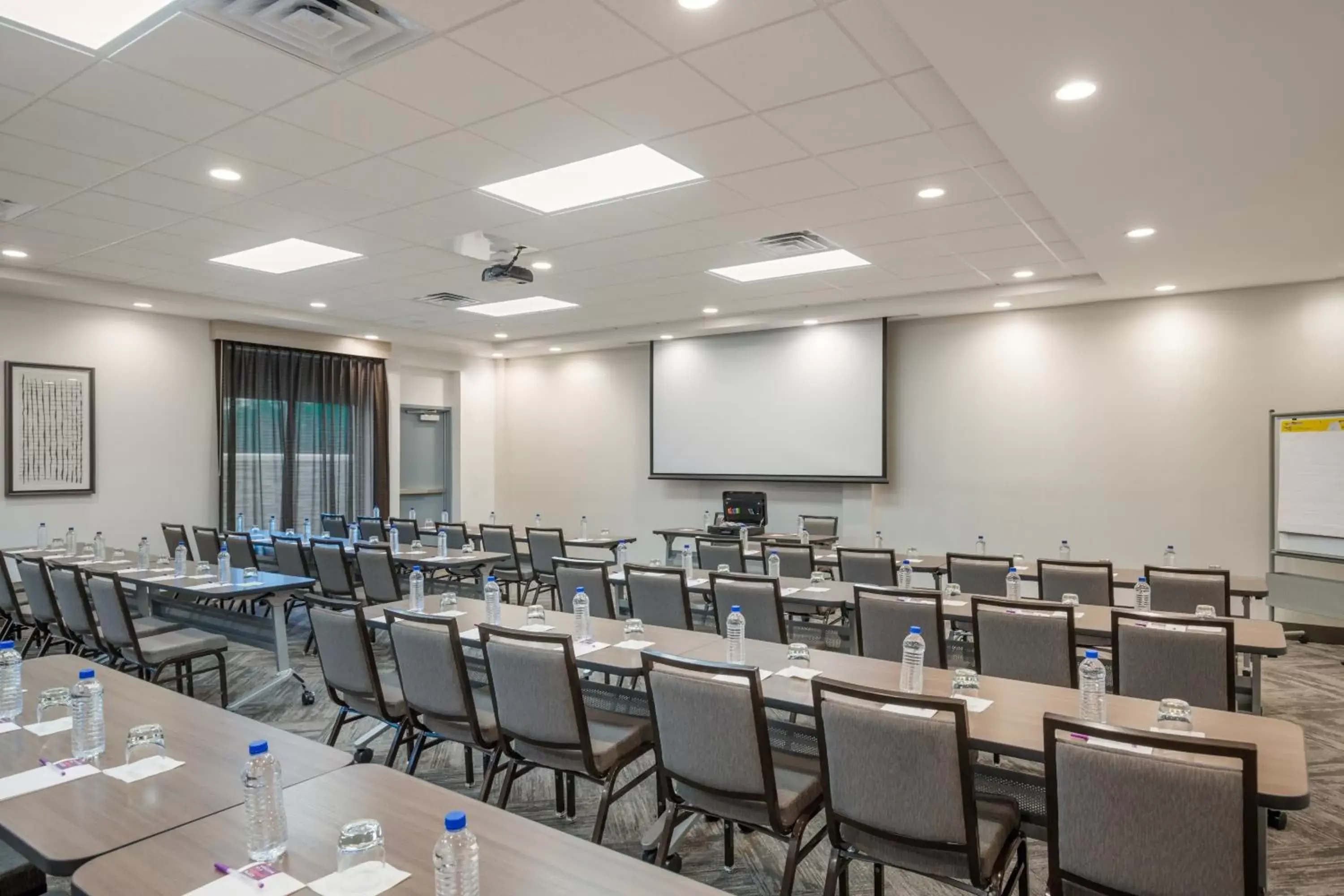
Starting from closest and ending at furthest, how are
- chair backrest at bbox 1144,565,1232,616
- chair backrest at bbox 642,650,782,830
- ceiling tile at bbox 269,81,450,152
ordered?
1. chair backrest at bbox 642,650,782,830
2. ceiling tile at bbox 269,81,450,152
3. chair backrest at bbox 1144,565,1232,616

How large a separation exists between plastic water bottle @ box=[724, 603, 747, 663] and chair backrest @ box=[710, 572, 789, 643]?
0.85 metres

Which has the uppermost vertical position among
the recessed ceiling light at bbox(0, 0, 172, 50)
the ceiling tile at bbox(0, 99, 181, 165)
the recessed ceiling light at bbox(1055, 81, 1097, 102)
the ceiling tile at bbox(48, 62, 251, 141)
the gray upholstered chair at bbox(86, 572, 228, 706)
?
the recessed ceiling light at bbox(0, 0, 172, 50)

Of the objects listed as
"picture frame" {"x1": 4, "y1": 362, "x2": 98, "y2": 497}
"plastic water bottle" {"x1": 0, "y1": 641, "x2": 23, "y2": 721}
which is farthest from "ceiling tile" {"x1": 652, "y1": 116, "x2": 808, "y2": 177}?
"picture frame" {"x1": 4, "y1": 362, "x2": 98, "y2": 497}

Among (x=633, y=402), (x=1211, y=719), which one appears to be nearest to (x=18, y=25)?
(x=1211, y=719)

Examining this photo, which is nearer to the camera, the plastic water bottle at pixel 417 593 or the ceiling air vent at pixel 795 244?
the plastic water bottle at pixel 417 593

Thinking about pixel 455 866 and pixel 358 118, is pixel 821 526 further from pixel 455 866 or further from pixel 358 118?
pixel 455 866

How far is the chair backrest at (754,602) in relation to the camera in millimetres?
4328

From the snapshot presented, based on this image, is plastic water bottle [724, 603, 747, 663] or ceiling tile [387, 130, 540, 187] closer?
plastic water bottle [724, 603, 747, 663]

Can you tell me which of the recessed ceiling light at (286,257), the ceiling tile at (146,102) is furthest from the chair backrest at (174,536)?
the ceiling tile at (146,102)

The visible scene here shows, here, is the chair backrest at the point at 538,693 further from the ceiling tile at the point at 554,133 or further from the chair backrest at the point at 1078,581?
the chair backrest at the point at 1078,581

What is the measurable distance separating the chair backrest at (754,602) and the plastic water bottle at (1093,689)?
1.78 metres

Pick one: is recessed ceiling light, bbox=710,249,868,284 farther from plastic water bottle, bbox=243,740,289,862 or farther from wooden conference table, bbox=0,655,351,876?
plastic water bottle, bbox=243,740,289,862

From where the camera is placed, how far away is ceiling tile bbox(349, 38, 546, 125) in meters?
3.35

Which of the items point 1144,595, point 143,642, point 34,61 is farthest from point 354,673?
point 1144,595
